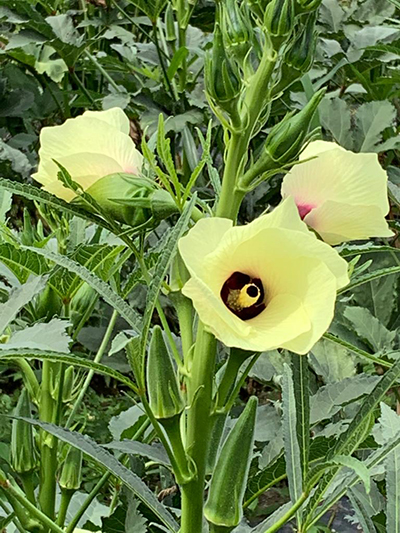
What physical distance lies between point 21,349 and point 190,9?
1.03 m

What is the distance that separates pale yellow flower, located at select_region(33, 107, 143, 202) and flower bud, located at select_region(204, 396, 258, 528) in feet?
0.60

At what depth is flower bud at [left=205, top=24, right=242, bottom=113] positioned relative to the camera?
1.44ft

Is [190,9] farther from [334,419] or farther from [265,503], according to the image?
[265,503]

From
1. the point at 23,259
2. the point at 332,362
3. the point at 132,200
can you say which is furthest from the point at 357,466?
the point at 332,362

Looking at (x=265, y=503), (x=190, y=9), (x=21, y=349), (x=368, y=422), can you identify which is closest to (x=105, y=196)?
(x=21, y=349)

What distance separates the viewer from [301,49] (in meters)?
0.46

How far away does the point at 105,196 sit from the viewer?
470 millimetres

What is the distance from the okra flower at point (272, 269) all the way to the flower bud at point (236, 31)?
128mm

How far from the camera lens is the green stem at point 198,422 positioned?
48 cm

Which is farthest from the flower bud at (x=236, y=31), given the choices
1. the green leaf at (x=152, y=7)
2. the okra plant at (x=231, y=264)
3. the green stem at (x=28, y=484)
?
the green leaf at (x=152, y=7)

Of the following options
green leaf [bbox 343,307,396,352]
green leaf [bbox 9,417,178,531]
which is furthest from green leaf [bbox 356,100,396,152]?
green leaf [bbox 9,417,178,531]

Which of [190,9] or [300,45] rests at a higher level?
[300,45]

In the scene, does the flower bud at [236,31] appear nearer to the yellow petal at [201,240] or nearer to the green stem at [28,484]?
the yellow petal at [201,240]

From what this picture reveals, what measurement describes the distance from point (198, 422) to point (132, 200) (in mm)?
159
